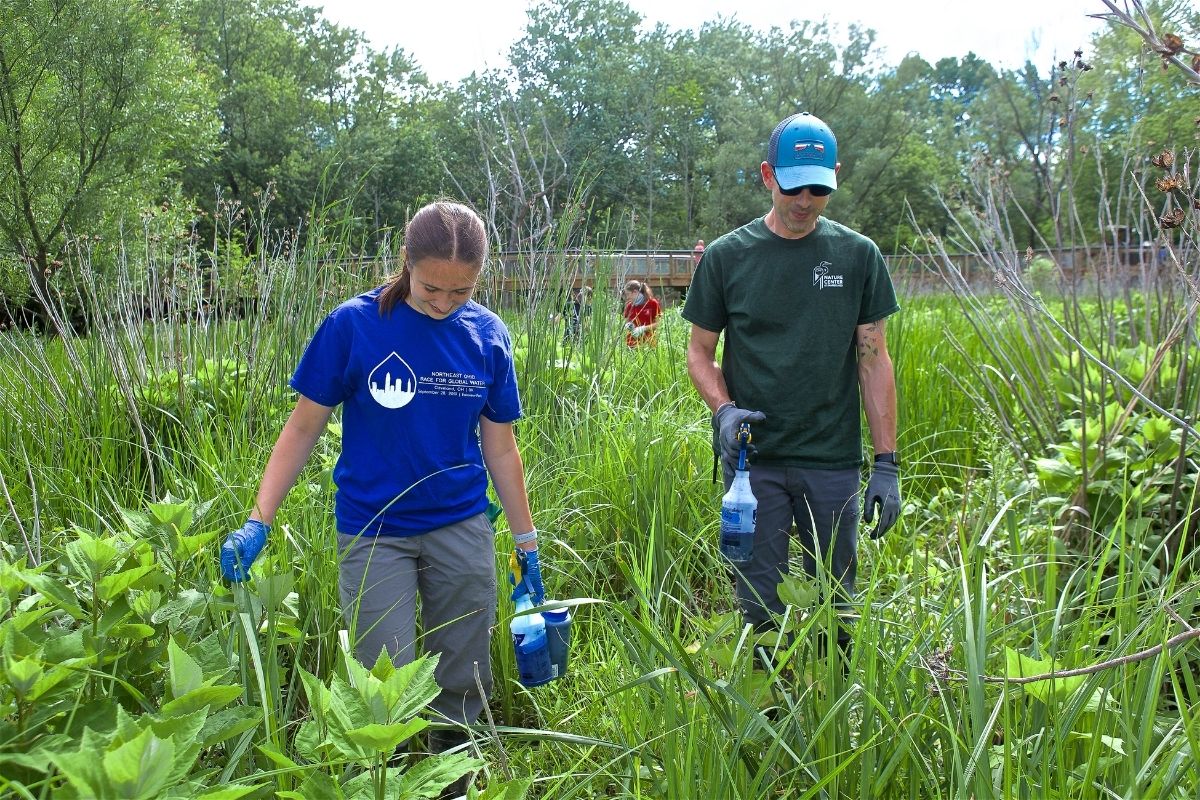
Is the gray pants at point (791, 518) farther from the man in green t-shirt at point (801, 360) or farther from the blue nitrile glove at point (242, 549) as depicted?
the blue nitrile glove at point (242, 549)

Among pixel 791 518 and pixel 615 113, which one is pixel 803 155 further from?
pixel 615 113

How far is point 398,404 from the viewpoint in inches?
87.8

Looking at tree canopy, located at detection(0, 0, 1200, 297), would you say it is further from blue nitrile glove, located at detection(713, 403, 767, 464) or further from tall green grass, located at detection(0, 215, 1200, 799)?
blue nitrile glove, located at detection(713, 403, 767, 464)

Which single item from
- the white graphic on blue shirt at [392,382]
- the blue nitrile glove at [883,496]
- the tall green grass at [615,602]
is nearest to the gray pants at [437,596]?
the tall green grass at [615,602]

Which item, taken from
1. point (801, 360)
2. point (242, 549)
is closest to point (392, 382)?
point (242, 549)

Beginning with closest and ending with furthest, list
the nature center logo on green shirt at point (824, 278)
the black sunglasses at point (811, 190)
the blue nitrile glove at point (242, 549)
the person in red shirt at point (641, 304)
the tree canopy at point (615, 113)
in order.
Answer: the blue nitrile glove at point (242, 549)
the black sunglasses at point (811, 190)
the nature center logo on green shirt at point (824, 278)
the person in red shirt at point (641, 304)
the tree canopy at point (615, 113)

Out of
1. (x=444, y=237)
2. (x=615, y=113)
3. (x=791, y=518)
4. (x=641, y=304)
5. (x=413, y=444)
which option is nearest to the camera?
(x=444, y=237)

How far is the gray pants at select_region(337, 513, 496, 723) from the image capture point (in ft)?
7.36

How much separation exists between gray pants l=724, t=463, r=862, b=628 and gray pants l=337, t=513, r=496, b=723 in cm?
88

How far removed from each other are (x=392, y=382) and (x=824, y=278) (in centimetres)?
139

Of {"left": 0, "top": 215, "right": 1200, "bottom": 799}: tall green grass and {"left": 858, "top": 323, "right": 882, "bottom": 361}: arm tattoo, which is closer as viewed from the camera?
{"left": 0, "top": 215, "right": 1200, "bottom": 799}: tall green grass

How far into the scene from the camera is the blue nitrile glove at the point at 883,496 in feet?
9.29

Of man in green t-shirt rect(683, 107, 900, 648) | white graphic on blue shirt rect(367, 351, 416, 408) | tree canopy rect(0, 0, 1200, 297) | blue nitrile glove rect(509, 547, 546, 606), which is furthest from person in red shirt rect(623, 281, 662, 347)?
tree canopy rect(0, 0, 1200, 297)

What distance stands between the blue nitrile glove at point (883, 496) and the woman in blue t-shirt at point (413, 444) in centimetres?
115
